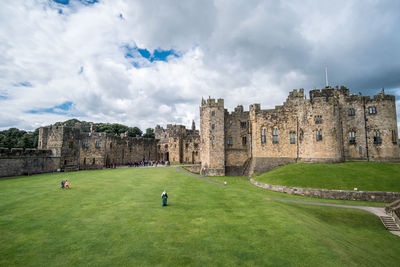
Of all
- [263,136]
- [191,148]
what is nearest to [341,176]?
[263,136]

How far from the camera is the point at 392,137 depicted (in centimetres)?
3500

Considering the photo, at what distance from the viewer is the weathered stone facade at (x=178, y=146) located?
Answer: 6519cm

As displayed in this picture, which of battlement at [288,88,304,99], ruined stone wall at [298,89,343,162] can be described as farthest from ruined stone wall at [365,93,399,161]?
battlement at [288,88,304,99]

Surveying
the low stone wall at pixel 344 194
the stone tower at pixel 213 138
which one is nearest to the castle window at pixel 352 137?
the low stone wall at pixel 344 194

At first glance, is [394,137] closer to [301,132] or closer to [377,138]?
[377,138]

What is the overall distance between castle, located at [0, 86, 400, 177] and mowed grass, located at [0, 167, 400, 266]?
16907 millimetres

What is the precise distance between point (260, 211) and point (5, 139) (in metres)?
87.5

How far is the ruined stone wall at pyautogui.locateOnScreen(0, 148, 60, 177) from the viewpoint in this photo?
3183 cm

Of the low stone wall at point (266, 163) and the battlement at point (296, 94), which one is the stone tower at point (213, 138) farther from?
→ the battlement at point (296, 94)

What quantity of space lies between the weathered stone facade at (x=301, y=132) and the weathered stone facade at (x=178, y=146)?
2302 cm

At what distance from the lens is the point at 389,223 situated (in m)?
18.4

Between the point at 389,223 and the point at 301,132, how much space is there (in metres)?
19.1

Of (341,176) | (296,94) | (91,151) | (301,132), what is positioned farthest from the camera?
(91,151)

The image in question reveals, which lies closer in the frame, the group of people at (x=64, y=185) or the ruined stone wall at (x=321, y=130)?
the group of people at (x=64, y=185)
